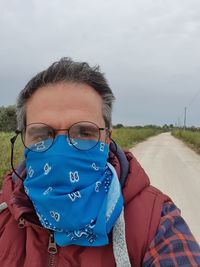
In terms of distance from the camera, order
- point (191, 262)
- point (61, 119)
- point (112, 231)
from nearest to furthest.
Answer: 1. point (191, 262)
2. point (112, 231)
3. point (61, 119)

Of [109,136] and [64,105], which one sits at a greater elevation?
[64,105]

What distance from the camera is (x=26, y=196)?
1725 millimetres

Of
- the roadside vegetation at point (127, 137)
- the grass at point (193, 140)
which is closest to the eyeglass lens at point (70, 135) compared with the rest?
the roadside vegetation at point (127, 137)

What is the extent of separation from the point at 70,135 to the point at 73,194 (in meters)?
0.23

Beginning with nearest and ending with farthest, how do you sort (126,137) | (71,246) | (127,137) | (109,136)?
(71,246) → (109,136) → (126,137) → (127,137)

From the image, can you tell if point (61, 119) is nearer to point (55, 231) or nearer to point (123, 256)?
point (55, 231)

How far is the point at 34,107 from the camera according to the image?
1739mm

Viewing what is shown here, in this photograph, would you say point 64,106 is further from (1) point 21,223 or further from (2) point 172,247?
(2) point 172,247

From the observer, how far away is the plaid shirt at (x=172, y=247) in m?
1.45

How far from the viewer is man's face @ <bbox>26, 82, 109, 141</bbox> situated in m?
1.66

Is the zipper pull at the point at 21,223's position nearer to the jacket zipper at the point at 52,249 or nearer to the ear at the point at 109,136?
the jacket zipper at the point at 52,249

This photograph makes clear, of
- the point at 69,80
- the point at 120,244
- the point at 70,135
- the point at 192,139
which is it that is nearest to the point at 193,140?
the point at 192,139

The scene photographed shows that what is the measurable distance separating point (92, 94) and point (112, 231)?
525 mm

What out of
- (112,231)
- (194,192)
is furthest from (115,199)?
(194,192)
